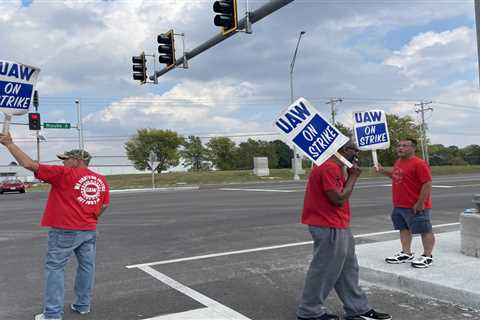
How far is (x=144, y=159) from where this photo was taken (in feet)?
277

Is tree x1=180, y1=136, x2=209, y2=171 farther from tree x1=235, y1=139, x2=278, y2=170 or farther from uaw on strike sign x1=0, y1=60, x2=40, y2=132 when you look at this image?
uaw on strike sign x1=0, y1=60, x2=40, y2=132

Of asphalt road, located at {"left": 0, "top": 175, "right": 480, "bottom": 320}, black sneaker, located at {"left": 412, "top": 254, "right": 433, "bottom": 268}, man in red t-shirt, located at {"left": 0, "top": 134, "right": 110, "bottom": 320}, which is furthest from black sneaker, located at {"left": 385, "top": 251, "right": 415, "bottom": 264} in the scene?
man in red t-shirt, located at {"left": 0, "top": 134, "right": 110, "bottom": 320}

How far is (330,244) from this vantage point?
4184mm

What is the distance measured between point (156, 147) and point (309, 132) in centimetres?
8118

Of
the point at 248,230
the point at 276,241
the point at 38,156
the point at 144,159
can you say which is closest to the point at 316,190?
the point at 276,241

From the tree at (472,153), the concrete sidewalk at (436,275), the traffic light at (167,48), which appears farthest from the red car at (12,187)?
the tree at (472,153)

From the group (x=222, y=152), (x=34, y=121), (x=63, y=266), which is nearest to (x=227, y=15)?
(x=63, y=266)

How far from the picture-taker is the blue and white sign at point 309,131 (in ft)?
14.2

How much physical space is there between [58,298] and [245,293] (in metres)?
2.07

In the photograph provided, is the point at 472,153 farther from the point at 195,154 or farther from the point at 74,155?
the point at 74,155

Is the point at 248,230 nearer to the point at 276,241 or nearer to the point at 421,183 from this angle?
the point at 276,241

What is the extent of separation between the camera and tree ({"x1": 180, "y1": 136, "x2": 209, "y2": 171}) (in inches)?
4001

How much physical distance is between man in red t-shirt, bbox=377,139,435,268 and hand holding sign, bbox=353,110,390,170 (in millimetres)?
259

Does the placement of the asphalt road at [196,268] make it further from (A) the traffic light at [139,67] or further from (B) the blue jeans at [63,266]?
(A) the traffic light at [139,67]
